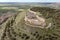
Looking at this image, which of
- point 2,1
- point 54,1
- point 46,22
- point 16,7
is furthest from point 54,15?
point 2,1

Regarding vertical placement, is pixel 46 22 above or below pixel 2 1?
below

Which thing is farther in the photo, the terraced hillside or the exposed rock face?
the exposed rock face

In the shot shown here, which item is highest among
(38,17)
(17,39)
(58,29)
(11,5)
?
(11,5)

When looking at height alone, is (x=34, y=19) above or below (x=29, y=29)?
above

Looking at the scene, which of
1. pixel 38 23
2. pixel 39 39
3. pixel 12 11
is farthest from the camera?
pixel 12 11

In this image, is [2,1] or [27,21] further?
[2,1]

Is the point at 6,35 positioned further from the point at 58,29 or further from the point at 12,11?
the point at 58,29

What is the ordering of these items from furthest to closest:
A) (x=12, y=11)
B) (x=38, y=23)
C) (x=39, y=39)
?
(x=12, y=11) → (x=38, y=23) → (x=39, y=39)

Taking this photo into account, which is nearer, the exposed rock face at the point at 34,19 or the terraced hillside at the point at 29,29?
the terraced hillside at the point at 29,29
